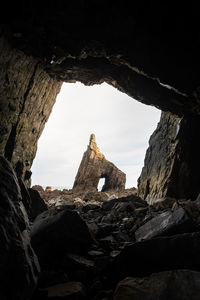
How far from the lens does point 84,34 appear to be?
4383mm

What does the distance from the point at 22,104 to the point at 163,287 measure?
502 centimetres

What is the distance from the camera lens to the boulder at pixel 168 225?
2.12 meters

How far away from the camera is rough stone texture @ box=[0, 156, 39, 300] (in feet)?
3.27

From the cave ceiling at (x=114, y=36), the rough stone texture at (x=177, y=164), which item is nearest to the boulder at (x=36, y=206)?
the cave ceiling at (x=114, y=36)

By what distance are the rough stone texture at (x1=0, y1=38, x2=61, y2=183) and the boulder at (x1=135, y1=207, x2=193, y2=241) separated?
3624 mm

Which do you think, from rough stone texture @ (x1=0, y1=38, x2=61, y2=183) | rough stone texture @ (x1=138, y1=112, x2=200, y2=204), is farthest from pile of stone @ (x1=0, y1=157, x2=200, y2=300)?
rough stone texture @ (x1=138, y1=112, x2=200, y2=204)

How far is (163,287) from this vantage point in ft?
3.66

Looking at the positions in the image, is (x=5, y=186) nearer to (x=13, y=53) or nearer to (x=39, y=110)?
(x=13, y=53)

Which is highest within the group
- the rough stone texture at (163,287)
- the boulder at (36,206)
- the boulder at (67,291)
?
the boulder at (36,206)

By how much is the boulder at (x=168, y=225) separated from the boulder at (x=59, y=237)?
2.19 feet

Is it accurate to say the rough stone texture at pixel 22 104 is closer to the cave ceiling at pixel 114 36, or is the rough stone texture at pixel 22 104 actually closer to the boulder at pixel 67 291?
the cave ceiling at pixel 114 36

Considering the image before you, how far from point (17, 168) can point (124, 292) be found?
4.73 m

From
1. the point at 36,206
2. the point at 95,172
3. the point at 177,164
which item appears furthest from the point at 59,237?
the point at 95,172

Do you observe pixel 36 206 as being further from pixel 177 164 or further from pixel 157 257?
pixel 177 164
